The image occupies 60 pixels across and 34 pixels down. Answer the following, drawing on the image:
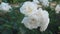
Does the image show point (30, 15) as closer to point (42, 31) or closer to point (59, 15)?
point (42, 31)

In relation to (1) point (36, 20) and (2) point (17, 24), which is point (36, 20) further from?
(2) point (17, 24)

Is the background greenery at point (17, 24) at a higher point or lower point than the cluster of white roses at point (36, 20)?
lower

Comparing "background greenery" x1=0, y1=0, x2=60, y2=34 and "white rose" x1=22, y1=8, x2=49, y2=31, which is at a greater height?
"white rose" x1=22, y1=8, x2=49, y2=31

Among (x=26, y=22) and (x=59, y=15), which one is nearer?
→ (x=26, y=22)

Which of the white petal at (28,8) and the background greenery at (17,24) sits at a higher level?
the white petal at (28,8)

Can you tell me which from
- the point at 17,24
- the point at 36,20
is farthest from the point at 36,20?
the point at 17,24

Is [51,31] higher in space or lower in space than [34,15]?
lower

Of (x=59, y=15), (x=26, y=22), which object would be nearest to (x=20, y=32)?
(x=26, y=22)

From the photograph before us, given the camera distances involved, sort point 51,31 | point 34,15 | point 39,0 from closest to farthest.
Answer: point 34,15 < point 51,31 < point 39,0

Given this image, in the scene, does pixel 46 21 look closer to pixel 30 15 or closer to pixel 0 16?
pixel 30 15

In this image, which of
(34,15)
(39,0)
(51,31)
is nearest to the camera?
(34,15)

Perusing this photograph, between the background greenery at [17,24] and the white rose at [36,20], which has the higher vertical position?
the white rose at [36,20]
